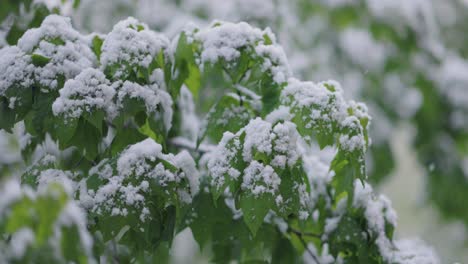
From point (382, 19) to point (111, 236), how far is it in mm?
3866

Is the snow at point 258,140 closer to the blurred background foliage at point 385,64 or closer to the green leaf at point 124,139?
the green leaf at point 124,139

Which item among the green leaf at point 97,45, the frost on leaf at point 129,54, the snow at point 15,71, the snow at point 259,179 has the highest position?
the snow at point 259,179

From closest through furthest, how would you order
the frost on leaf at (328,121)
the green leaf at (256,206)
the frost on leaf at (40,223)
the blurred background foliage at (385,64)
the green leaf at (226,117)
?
the frost on leaf at (40,223) < the green leaf at (256,206) < the frost on leaf at (328,121) < the green leaf at (226,117) < the blurred background foliage at (385,64)

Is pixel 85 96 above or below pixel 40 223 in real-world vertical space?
above

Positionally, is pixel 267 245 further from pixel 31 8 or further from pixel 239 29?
pixel 31 8

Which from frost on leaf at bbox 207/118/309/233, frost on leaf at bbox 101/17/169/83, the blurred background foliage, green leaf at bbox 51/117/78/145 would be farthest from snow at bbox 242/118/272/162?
the blurred background foliage

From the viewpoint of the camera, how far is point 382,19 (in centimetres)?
465

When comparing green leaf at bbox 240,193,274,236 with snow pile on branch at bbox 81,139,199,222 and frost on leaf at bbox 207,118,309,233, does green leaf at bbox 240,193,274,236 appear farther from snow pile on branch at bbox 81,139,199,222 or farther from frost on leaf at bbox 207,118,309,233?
snow pile on branch at bbox 81,139,199,222

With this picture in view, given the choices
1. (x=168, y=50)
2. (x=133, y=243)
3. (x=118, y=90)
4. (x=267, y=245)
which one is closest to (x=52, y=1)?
(x=168, y=50)

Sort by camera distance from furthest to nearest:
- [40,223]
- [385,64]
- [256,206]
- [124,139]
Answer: [385,64] < [124,139] < [256,206] < [40,223]

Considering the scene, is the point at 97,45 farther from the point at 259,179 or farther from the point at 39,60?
the point at 259,179

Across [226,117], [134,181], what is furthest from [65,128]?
[226,117]

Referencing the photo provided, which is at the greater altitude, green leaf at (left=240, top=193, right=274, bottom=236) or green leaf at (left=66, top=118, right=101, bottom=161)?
green leaf at (left=240, top=193, right=274, bottom=236)

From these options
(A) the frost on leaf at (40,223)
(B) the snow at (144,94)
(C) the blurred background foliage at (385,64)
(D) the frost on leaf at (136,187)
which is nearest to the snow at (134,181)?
(D) the frost on leaf at (136,187)
